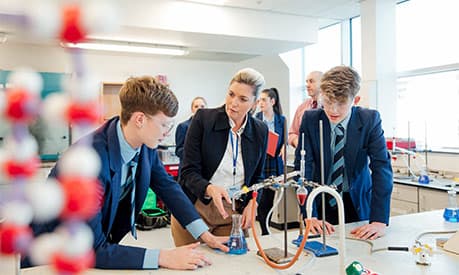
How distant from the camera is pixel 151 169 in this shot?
1.53 meters

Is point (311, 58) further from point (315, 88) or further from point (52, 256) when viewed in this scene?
point (52, 256)

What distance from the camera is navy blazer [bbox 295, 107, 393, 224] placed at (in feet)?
5.53

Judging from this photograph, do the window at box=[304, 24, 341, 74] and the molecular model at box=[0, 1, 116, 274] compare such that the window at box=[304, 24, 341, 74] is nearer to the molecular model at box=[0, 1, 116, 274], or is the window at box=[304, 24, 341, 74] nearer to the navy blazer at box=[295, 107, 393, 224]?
the navy blazer at box=[295, 107, 393, 224]

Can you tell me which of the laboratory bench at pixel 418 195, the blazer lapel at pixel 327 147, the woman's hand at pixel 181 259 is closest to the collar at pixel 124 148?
the woman's hand at pixel 181 259

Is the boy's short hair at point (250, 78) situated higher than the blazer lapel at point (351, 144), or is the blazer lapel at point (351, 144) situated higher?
the boy's short hair at point (250, 78)

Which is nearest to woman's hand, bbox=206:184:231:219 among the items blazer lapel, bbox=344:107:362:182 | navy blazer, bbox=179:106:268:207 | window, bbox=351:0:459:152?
navy blazer, bbox=179:106:268:207

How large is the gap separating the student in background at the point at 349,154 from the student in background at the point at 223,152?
27 centimetres

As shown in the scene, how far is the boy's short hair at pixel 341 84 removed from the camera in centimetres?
160

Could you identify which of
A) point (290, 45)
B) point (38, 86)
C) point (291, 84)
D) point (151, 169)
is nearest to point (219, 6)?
point (290, 45)

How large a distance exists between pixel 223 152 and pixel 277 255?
0.61 meters

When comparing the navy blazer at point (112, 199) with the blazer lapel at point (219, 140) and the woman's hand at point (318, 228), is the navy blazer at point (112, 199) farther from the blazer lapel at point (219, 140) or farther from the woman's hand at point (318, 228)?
the woman's hand at point (318, 228)

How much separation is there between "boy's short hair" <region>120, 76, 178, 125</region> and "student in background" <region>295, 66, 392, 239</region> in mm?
752

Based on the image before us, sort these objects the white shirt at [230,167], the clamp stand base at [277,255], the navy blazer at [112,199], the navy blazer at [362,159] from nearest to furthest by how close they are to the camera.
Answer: the navy blazer at [112,199] < the clamp stand base at [277,255] < the navy blazer at [362,159] < the white shirt at [230,167]

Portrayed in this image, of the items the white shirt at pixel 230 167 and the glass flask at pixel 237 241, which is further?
the white shirt at pixel 230 167
